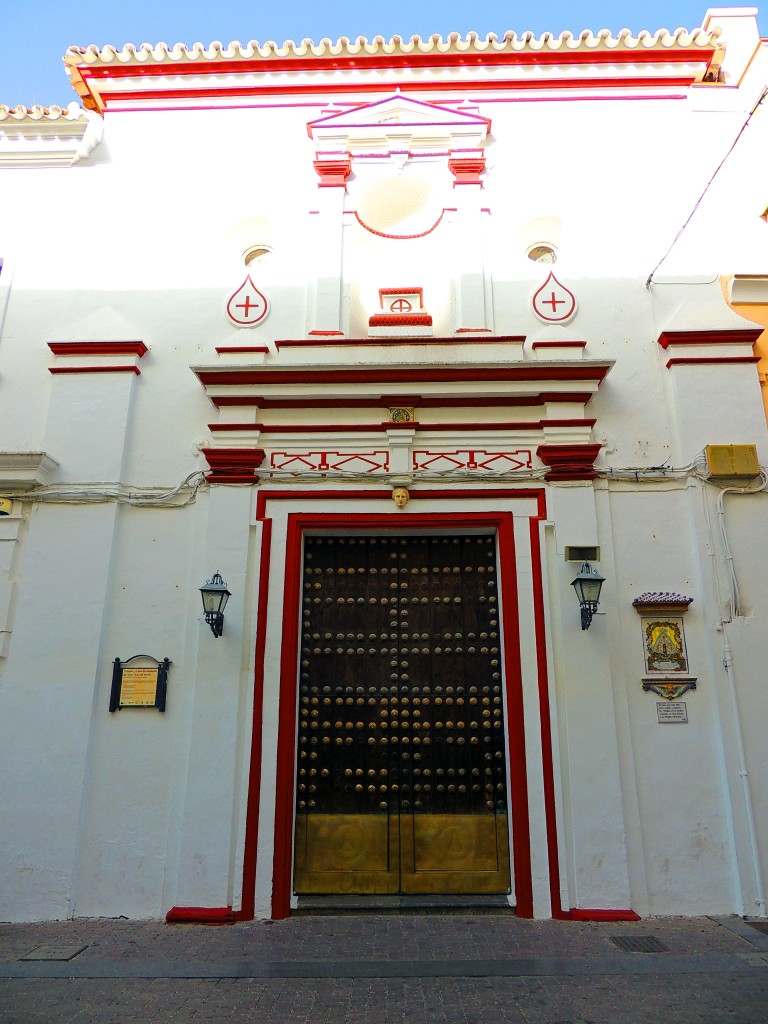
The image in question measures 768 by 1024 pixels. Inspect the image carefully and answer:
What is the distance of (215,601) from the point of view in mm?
5180

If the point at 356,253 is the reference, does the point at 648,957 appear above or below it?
below

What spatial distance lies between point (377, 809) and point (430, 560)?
1.91 m

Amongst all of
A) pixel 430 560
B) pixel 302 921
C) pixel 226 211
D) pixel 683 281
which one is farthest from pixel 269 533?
pixel 683 281

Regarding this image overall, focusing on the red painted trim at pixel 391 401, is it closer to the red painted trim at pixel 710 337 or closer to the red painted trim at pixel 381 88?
the red painted trim at pixel 710 337

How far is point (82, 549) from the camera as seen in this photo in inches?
221

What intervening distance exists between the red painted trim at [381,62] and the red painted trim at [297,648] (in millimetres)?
4399

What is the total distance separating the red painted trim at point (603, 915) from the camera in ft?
15.7

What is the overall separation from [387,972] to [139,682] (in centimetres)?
263

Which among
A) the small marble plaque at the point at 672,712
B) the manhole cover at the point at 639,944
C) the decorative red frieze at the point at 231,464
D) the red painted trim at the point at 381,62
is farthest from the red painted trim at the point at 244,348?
the manhole cover at the point at 639,944

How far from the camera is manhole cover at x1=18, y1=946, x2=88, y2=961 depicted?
4.21 meters

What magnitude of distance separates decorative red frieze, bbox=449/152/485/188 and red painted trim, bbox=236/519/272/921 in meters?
3.71

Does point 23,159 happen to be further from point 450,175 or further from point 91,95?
point 450,175

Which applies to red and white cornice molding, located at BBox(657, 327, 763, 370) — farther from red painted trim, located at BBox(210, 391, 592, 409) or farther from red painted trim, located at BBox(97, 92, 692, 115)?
red painted trim, located at BBox(97, 92, 692, 115)

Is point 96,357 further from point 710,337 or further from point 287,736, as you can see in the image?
point 710,337
